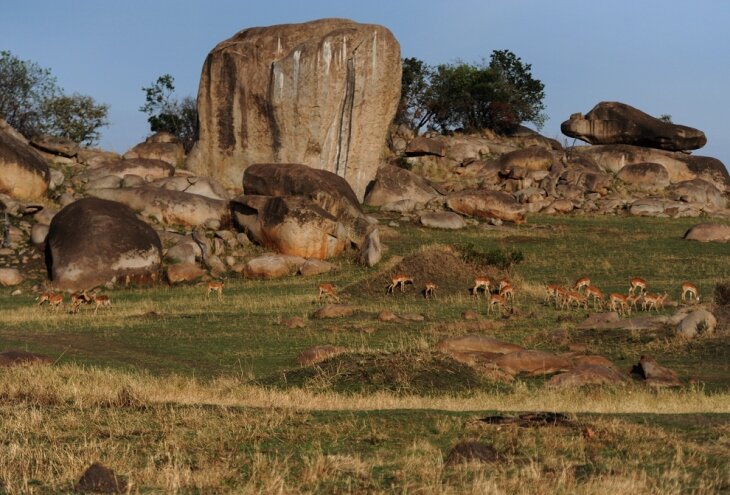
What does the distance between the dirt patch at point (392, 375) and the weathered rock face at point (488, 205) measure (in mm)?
33233

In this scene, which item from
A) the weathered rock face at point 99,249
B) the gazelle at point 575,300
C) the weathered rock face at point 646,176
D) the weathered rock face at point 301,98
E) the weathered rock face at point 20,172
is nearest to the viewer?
the gazelle at point 575,300

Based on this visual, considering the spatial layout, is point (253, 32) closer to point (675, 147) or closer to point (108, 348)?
point (675, 147)

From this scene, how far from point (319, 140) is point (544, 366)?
36549 millimetres

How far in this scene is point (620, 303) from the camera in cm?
2964

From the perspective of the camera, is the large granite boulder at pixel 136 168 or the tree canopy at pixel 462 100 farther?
the tree canopy at pixel 462 100

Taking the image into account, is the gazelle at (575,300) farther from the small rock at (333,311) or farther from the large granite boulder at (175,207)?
the large granite boulder at (175,207)

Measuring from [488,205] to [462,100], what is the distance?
1041 inches

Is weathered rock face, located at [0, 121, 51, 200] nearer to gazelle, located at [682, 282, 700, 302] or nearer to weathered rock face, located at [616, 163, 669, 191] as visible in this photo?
gazelle, located at [682, 282, 700, 302]

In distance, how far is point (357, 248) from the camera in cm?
4372

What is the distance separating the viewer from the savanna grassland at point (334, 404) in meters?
10.4

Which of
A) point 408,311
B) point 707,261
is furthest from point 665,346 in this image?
point 707,261

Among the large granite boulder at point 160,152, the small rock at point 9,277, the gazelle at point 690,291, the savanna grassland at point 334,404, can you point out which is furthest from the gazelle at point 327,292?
the large granite boulder at point 160,152

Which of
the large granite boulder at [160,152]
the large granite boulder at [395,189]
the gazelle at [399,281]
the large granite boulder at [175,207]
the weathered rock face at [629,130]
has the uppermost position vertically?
the weathered rock face at [629,130]

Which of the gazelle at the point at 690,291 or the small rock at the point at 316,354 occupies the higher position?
the gazelle at the point at 690,291
